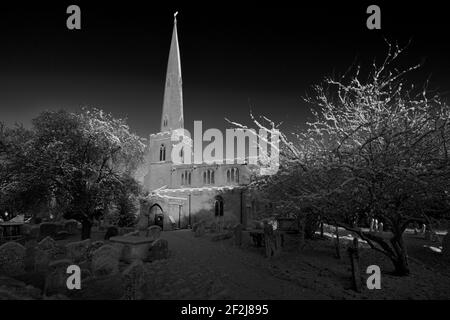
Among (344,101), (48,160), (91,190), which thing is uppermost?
(344,101)

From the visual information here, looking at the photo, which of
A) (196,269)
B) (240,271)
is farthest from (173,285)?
(240,271)

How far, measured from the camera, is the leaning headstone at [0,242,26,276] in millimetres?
8250

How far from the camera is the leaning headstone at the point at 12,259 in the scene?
8250mm

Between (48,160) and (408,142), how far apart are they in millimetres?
15396

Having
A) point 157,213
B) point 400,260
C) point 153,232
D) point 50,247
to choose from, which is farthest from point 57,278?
point 157,213

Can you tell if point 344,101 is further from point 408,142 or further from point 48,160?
point 48,160

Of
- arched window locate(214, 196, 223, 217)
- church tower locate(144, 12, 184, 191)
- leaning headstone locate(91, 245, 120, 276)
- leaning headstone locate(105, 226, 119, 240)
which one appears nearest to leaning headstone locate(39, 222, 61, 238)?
leaning headstone locate(105, 226, 119, 240)

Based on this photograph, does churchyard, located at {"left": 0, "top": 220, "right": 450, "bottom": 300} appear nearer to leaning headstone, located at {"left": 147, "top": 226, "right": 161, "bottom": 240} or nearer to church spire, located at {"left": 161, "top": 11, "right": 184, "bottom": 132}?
leaning headstone, located at {"left": 147, "top": 226, "right": 161, "bottom": 240}

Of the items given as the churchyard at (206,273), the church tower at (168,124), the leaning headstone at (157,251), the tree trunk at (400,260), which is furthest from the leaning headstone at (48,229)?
the tree trunk at (400,260)

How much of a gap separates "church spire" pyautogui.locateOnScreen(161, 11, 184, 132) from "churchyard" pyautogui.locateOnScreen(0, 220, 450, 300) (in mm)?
28963

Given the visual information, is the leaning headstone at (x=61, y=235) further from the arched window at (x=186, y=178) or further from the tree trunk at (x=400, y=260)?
the tree trunk at (x=400, y=260)

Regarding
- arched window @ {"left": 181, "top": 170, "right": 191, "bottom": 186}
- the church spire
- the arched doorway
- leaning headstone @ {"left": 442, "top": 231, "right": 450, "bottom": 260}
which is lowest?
the arched doorway
